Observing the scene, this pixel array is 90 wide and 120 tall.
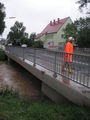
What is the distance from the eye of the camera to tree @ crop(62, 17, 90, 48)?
31.3 m

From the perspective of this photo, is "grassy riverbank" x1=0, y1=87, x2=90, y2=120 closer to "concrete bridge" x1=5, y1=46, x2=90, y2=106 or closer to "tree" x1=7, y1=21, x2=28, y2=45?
"concrete bridge" x1=5, y1=46, x2=90, y2=106

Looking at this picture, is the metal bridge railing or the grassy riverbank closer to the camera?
the grassy riverbank

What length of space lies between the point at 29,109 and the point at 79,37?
28467 millimetres

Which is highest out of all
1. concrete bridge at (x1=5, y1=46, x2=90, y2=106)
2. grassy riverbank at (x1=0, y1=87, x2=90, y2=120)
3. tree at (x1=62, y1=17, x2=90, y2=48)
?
tree at (x1=62, y1=17, x2=90, y2=48)

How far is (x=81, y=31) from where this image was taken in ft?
108

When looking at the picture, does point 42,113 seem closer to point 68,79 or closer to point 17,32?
point 68,79

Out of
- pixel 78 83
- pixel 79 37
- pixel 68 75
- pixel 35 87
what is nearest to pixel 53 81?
pixel 68 75

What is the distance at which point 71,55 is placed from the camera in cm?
523

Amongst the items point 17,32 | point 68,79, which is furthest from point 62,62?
point 17,32

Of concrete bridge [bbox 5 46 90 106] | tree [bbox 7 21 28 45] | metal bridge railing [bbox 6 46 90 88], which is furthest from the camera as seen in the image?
tree [bbox 7 21 28 45]

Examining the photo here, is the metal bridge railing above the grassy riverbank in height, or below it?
above

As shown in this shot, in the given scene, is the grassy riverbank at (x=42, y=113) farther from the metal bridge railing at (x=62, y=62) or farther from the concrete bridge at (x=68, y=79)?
the metal bridge railing at (x=62, y=62)

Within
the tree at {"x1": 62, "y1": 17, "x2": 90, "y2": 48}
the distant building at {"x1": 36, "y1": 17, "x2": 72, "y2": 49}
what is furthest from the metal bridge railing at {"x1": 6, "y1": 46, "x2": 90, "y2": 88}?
the distant building at {"x1": 36, "y1": 17, "x2": 72, "y2": 49}

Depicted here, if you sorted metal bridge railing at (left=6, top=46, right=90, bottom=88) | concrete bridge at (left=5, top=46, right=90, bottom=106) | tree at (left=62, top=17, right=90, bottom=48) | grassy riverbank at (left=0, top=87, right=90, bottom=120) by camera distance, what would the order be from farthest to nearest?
tree at (left=62, top=17, right=90, bottom=48)
metal bridge railing at (left=6, top=46, right=90, bottom=88)
concrete bridge at (left=5, top=46, right=90, bottom=106)
grassy riverbank at (left=0, top=87, right=90, bottom=120)
